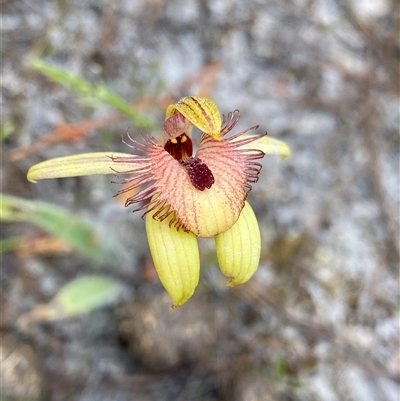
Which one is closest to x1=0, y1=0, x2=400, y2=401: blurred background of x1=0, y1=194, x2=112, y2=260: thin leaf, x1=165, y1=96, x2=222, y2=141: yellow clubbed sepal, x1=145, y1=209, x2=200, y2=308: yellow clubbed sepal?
x1=0, y1=194, x2=112, y2=260: thin leaf

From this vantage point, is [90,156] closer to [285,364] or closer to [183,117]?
[183,117]

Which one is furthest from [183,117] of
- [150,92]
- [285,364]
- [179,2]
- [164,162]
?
[179,2]

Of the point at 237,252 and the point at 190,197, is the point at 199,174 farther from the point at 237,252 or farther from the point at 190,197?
the point at 237,252

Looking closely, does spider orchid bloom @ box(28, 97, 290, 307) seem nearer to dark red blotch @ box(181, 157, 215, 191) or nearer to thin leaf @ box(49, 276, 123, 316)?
dark red blotch @ box(181, 157, 215, 191)

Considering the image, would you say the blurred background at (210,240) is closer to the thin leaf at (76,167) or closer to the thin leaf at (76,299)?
the thin leaf at (76,299)

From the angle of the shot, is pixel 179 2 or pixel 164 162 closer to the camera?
pixel 164 162

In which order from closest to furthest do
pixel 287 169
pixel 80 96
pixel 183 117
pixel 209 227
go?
pixel 209 227
pixel 183 117
pixel 80 96
pixel 287 169

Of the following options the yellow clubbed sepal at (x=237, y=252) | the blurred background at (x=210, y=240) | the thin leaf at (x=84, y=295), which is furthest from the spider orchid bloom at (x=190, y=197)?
the thin leaf at (x=84, y=295)
